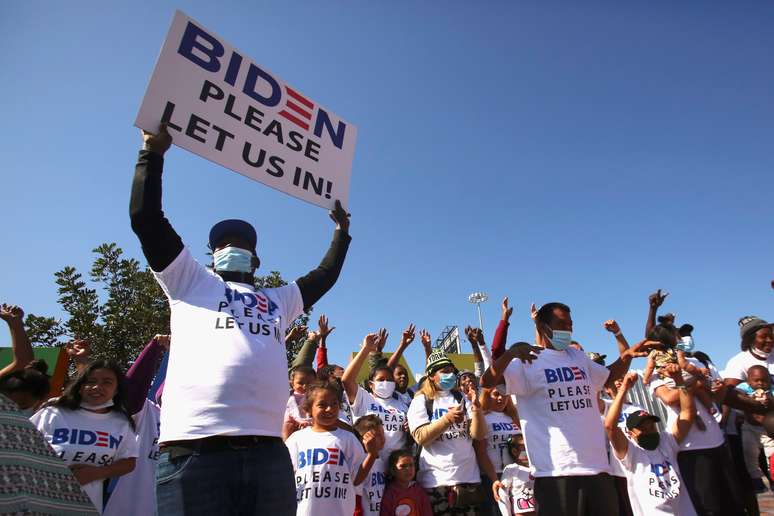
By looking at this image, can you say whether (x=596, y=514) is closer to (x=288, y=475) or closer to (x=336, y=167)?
(x=288, y=475)

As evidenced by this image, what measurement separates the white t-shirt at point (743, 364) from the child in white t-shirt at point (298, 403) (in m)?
4.90

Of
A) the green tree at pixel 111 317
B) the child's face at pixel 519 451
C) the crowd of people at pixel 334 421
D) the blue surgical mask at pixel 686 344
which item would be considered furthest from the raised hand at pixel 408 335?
the green tree at pixel 111 317

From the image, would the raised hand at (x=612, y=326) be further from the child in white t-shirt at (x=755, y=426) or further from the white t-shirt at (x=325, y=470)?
the white t-shirt at (x=325, y=470)

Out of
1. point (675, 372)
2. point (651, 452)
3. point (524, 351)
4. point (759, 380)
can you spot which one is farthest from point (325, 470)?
point (759, 380)

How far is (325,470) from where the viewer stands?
3.84 metres

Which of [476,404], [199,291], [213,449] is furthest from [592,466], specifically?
[199,291]

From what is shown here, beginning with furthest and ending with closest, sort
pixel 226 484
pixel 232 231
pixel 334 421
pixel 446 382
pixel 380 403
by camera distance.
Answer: pixel 380 403 → pixel 446 382 → pixel 334 421 → pixel 232 231 → pixel 226 484

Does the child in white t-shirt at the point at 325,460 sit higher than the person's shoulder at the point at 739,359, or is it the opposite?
the person's shoulder at the point at 739,359

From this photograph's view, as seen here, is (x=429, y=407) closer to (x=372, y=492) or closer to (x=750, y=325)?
(x=372, y=492)

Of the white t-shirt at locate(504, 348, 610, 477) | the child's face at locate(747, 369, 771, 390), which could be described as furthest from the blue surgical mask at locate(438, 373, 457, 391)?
the child's face at locate(747, 369, 771, 390)

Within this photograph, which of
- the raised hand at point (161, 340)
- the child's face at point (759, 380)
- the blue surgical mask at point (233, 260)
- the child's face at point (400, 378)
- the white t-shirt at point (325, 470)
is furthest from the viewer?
the child's face at point (400, 378)

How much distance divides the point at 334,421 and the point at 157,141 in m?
2.84

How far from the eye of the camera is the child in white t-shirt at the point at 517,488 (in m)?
4.80

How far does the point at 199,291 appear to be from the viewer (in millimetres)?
2232
